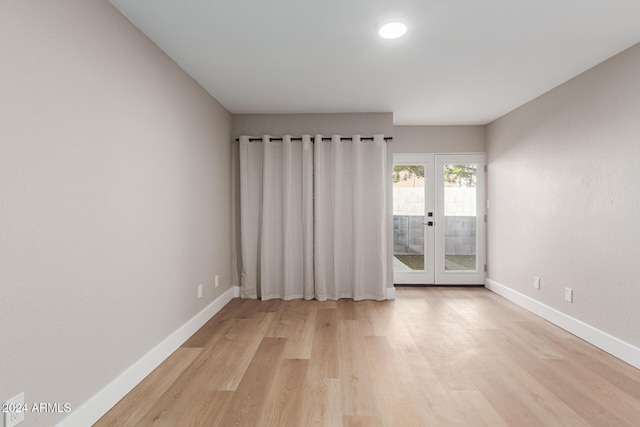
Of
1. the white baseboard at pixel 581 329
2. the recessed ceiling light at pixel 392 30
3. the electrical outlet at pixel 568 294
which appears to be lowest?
the white baseboard at pixel 581 329

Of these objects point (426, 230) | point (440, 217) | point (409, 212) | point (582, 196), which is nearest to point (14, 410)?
point (582, 196)

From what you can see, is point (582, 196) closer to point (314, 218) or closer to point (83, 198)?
point (314, 218)

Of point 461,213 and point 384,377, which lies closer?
point 384,377

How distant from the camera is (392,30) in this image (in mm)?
2277

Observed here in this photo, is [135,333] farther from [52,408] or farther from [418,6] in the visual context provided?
[418,6]

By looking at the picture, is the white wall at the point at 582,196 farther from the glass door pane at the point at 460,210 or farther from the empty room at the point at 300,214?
the glass door pane at the point at 460,210

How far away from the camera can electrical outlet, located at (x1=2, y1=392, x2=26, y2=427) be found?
1338 millimetres

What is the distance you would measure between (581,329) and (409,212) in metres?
2.50

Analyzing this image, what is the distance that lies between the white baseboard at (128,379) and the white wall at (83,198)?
5 cm

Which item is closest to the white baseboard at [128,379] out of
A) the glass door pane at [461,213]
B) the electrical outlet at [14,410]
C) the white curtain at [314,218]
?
the electrical outlet at [14,410]

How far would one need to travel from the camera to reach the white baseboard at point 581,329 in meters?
2.53

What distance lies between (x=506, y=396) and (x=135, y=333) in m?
2.51

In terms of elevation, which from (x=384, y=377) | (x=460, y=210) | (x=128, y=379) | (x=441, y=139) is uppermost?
(x=441, y=139)

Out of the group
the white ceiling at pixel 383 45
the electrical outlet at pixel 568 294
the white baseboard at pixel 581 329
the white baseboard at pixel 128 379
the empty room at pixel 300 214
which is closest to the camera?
the empty room at pixel 300 214
